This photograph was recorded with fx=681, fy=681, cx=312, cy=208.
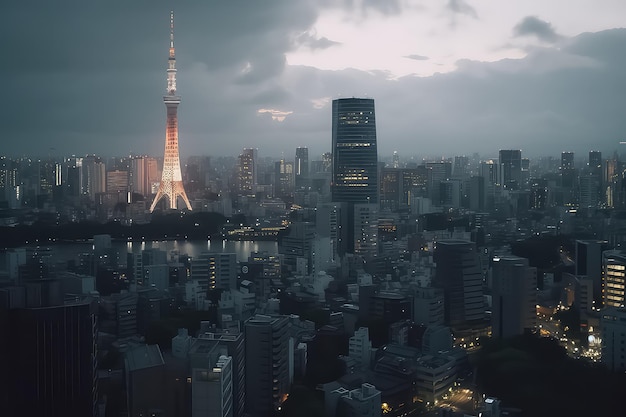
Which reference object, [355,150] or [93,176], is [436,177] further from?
[93,176]

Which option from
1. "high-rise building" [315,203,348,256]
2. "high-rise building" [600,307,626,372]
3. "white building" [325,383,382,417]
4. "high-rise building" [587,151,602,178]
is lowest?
"white building" [325,383,382,417]

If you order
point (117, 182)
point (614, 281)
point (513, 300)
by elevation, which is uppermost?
point (117, 182)

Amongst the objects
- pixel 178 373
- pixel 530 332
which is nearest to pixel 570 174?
pixel 530 332

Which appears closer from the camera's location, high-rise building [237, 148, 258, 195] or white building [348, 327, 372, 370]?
white building [348, 327, 372, 370]

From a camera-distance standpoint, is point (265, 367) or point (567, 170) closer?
point (265, 367)

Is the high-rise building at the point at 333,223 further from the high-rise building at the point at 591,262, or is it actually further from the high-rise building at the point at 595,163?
the high-rise building at the point at 591,262

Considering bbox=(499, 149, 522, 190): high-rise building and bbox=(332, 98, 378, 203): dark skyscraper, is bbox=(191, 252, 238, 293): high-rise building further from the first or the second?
bbox=(332, 98, 378, 203): dark skyscraper

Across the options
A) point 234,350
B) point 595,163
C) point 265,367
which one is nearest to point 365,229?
point 595,163

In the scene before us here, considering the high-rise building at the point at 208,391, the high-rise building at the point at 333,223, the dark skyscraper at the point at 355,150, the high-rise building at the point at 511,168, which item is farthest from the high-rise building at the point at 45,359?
the dark skyscraper at the point at 355,150

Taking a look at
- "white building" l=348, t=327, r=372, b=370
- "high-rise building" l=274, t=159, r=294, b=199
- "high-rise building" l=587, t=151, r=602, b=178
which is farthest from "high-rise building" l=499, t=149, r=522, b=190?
"white building" l=348, t=327, r=372, b=370
